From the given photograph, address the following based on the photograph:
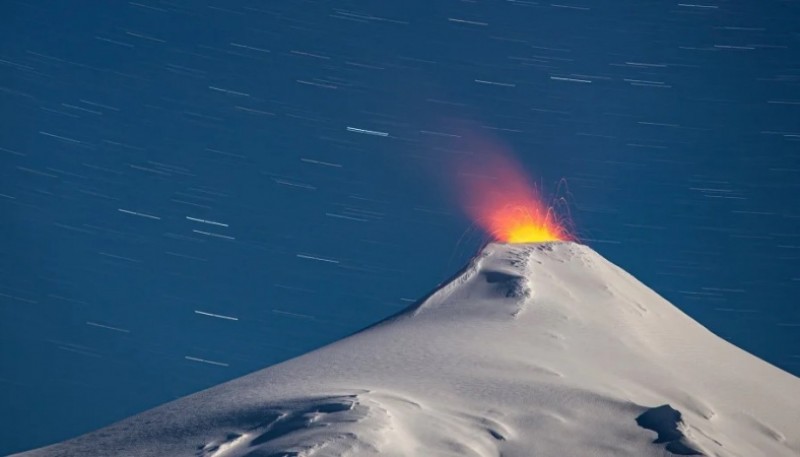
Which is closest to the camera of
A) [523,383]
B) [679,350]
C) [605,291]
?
[523,383]

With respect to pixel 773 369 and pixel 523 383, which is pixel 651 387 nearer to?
pixel 523 383

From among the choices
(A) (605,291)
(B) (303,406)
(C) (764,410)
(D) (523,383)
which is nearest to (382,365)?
(D) (523,383)

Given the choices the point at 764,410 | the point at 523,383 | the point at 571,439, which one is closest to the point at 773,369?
the point at 764,410

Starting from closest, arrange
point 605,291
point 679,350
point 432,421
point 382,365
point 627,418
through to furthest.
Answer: point 432,421
point 627,418
point 382,365
point 679,350
point 605,291

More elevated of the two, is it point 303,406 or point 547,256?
point 547,256

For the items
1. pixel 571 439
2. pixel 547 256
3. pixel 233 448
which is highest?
pixel 547 256

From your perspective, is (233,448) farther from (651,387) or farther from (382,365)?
(651,387)

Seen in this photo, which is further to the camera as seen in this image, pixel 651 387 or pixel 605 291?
pixel 605 291
